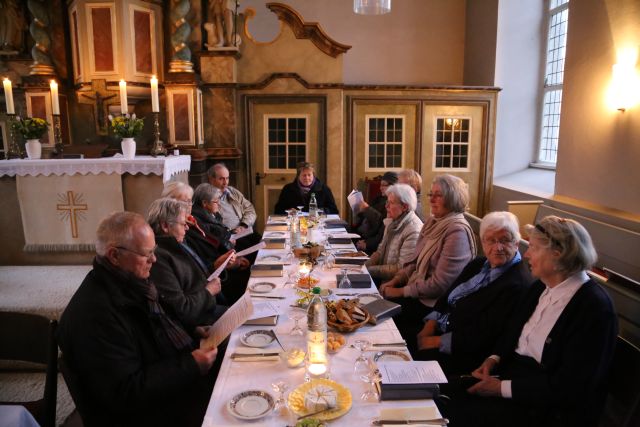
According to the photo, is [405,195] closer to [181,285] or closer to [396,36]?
[181,285]

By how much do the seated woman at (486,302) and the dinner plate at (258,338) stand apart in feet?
3.12

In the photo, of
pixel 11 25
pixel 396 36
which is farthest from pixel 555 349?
pixel 11 25

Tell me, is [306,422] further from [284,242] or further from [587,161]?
[587,161]

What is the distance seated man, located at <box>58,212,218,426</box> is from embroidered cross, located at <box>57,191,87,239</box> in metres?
3.18

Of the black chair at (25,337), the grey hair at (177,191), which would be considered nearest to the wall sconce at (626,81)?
the grey hair at (177,191)

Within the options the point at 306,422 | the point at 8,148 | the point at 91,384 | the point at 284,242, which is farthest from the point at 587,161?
the point at 8,148

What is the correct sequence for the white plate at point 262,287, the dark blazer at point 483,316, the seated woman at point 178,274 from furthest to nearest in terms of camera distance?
the white plate at point 262,287 → the seated woman at point 178,274 → the dark blazer at point 483,316

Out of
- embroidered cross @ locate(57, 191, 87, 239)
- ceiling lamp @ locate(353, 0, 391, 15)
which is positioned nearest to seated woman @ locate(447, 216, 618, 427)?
ceiling lamp @ locate(353, 0, 391, 15)

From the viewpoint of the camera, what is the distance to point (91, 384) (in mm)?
1677

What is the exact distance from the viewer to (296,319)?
2186mm

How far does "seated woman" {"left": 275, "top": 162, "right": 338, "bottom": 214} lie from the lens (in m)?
5.59

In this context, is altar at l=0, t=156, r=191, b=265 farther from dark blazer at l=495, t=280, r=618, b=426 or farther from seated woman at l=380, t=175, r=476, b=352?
dark blazer at l=495, t=280, r=618, b=426

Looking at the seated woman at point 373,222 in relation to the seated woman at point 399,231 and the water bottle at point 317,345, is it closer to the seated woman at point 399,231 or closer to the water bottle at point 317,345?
the seated woman at point 399,231

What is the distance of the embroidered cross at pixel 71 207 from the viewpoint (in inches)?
182
